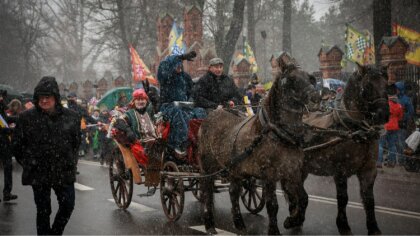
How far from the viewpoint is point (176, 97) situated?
8539 millimetres

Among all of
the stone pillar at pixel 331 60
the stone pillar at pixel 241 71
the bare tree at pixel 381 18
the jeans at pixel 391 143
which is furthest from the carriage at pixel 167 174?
the stone pillar at pixel 241 71

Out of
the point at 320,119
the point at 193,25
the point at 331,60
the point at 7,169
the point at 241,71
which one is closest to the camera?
the point at 320,119

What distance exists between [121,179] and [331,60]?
12.4m

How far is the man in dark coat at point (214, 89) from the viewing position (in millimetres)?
8109

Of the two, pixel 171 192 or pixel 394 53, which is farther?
pixel 394 53

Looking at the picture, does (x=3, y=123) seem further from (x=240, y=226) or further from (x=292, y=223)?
(x=292, y=223)

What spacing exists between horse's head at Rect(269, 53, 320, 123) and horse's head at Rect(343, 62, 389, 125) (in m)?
0.73

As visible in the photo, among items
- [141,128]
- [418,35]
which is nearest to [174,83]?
[141,128]

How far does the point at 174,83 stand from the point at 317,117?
92.0 inches

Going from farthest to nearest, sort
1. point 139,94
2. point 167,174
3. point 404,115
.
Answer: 1. point 404,115
2. point 139,94
3. point 167,174

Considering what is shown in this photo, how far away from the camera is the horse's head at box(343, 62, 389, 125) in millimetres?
6445

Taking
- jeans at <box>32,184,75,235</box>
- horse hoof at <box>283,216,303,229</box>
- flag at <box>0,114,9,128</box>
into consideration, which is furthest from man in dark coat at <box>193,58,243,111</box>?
flag at <box>0,114,9,128</box>

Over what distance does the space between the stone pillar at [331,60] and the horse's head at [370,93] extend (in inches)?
511

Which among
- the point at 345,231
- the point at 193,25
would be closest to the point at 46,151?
the point at 345,231
